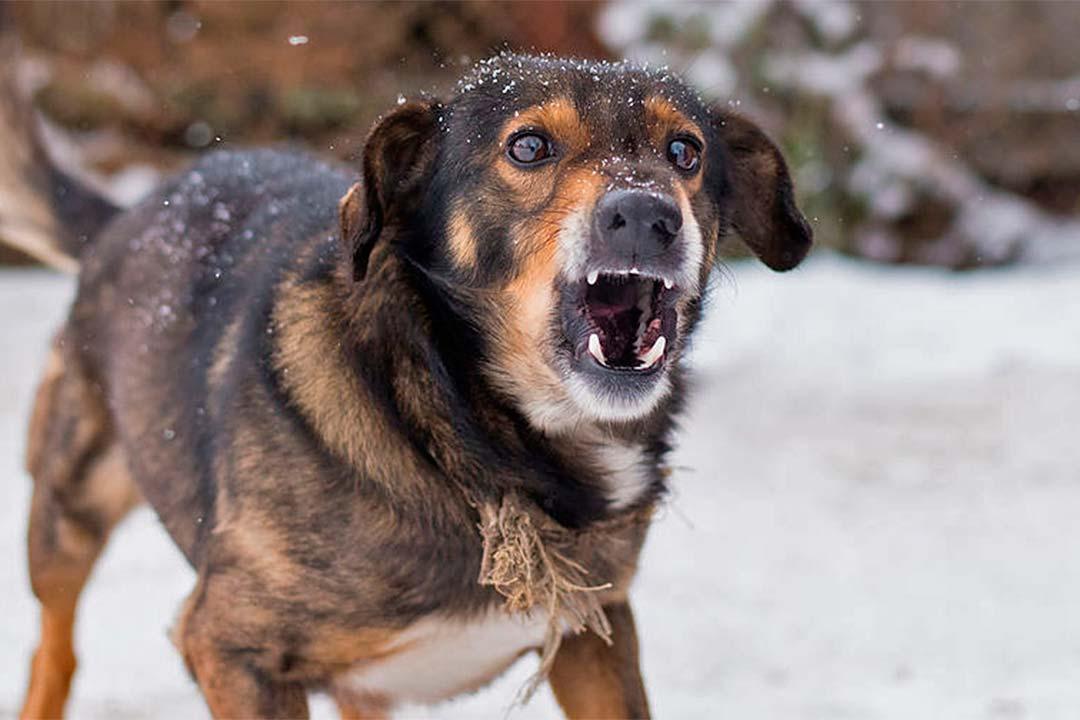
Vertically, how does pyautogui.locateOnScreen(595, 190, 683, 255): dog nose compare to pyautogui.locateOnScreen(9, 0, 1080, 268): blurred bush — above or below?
above

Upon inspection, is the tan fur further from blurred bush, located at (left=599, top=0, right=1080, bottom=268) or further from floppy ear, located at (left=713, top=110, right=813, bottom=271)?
blurred bush, located at (left=599, top=0, right=1080, bottom=268)

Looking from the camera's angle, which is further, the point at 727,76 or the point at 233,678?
the point at 727,76

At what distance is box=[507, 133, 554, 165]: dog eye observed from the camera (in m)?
2.80

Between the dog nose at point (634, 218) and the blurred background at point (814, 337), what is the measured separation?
0.54 metres

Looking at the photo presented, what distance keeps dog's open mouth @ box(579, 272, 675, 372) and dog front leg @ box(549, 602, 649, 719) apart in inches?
24.8

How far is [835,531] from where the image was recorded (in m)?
5.85

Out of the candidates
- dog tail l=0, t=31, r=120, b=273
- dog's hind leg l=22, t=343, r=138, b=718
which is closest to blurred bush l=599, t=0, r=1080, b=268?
dog tail l=0, t=31, r=120, b=273

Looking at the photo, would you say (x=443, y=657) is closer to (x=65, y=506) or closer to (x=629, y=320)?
(x=629, y=320)

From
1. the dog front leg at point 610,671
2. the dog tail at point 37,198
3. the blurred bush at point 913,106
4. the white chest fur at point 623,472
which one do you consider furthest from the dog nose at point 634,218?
the blurred bush at point 913,106

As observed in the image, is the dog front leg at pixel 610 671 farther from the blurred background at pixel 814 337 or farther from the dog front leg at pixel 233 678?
the dog front leg at pixel 233 678

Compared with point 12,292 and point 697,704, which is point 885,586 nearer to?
point 697,704

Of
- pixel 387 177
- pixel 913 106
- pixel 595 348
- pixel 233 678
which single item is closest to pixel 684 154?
pixel 595 348

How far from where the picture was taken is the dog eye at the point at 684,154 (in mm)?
2878

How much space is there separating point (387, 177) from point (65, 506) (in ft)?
4.83
